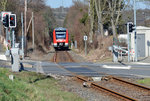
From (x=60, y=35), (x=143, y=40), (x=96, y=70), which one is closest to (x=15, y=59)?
(x=96, y=70)

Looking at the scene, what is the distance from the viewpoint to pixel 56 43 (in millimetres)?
50625

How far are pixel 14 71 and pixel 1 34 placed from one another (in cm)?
2827

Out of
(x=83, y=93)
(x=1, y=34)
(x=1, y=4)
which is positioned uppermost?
(x=1, y=4)

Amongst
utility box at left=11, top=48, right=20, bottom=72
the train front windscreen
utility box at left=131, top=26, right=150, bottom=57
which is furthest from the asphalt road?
the train front windscreen

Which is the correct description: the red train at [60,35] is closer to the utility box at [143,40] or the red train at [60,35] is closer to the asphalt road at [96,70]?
the utility box at [143,40]

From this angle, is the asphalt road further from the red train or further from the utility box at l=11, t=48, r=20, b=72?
the red train

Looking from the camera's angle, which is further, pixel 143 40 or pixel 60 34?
pixel 60 34

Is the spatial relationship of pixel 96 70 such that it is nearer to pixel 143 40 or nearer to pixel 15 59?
pixel 15 59

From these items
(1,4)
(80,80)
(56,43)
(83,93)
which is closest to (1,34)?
(1,4)

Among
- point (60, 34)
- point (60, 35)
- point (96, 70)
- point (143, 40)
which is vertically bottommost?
point (96, 70)

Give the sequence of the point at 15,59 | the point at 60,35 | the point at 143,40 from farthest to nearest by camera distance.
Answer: the point at 60,35 < the point at 143,40 < the point at 15,59

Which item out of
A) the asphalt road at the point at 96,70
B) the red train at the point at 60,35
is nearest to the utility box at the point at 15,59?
the asphalt road at the point at 96,70

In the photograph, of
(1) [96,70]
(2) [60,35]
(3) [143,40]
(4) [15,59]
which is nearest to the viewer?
(4) [15,59]

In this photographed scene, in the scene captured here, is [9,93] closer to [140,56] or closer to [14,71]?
[14,71]
